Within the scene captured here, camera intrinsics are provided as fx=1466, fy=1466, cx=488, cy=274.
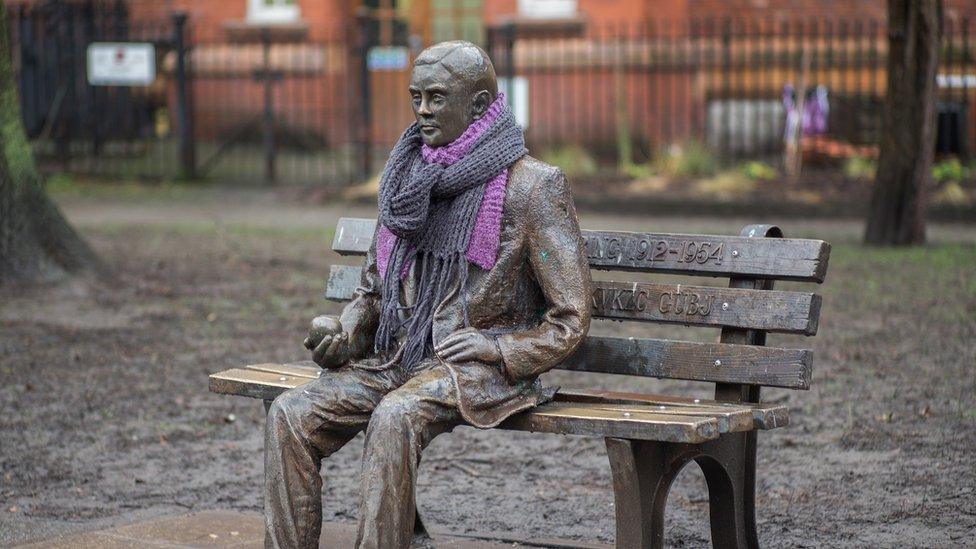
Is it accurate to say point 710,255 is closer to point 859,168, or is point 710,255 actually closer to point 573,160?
point 859,168

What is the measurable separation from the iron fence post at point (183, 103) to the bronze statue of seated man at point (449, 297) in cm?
1364

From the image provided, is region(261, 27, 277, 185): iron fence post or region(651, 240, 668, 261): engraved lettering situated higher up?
region(651, 240, 668, 261): engraved lettering

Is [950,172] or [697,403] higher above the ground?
[697,403]

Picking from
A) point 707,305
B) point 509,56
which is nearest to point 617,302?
point 707,305

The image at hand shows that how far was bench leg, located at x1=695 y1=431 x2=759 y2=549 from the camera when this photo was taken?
168 inches

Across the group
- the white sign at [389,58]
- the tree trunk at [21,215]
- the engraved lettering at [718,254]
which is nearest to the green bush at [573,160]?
the white sign at [389,58]

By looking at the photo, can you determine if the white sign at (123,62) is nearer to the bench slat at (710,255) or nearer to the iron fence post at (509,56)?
the iron fence post at (509,56)

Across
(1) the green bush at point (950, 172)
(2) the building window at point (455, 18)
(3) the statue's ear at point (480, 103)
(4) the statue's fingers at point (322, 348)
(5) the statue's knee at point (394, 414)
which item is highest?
(3) the statue's ear at point (480, 103)

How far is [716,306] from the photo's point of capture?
448cm

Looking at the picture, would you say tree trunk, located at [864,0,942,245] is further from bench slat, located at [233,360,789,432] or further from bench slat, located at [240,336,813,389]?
bench slat, located at [233,360,789,432]

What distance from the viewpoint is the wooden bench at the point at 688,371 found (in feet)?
13.1

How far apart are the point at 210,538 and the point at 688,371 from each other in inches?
66.7

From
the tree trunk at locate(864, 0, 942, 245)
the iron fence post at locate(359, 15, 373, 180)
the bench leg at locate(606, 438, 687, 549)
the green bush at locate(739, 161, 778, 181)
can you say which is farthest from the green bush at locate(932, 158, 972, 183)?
the bench leg at locate(606, 438, 687, 549)

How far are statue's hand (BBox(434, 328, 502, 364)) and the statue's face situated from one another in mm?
606
